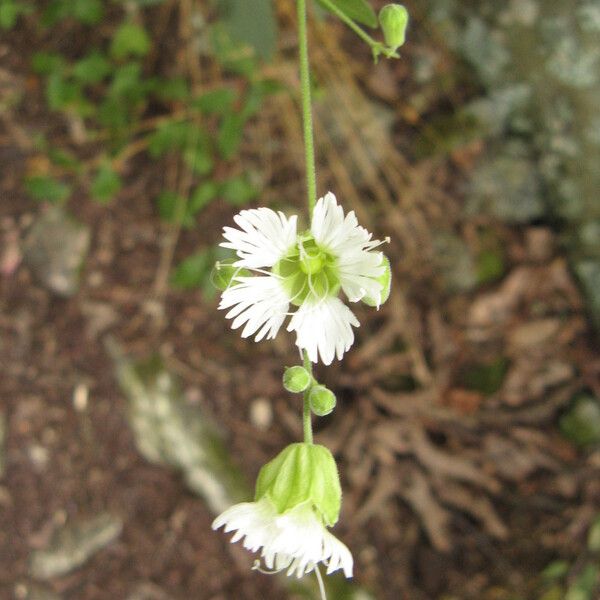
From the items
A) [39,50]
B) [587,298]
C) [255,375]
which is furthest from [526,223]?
[39,50]

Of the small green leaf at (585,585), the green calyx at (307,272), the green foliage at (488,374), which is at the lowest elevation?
the small green leaf at (585,585)

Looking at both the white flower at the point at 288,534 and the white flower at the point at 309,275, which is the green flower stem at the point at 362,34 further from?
the white flower at the point at 288,534

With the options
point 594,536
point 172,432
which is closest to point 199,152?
point 172,432

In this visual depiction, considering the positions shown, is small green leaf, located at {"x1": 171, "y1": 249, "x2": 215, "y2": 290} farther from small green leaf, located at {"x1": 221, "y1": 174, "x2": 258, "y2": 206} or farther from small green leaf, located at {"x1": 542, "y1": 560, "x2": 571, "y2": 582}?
small green leaf, located at {"x1": 542, "y1": 560, "x2": 571, "y2": 582}

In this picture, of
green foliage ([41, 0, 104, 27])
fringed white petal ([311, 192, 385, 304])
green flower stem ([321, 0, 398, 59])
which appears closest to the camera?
fringed white petal ([311, 192, 385, 304])

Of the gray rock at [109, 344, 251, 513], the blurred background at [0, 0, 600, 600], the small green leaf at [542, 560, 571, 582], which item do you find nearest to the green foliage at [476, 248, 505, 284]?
the blurred background at [0, 0, 600, 600]

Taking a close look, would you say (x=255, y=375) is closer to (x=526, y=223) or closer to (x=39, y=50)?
(x=526, y=223)

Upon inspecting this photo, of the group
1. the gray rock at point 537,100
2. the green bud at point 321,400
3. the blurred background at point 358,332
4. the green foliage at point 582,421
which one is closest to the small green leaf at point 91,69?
the blurred background at point 358,332
